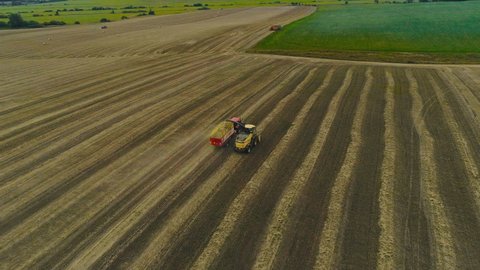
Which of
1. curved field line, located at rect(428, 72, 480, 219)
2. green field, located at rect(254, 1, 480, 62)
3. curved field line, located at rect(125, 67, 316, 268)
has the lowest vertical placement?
curved field line, located at rect(125, 67, 316, 268)

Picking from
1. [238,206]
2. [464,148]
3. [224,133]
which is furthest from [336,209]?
[464,148]

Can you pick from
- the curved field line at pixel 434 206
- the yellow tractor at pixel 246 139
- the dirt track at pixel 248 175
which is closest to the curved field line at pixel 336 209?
the dirt track at pixel 248 175

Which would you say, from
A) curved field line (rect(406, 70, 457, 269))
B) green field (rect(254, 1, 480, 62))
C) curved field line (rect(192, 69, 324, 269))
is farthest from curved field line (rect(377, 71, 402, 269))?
green field (rect(254, 1, 480, 62))

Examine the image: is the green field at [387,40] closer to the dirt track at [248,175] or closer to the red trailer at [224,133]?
the dirt track at [248,175]

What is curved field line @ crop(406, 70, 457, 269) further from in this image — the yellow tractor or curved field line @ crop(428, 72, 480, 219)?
the yellow tractor

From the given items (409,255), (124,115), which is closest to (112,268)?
(409,255)

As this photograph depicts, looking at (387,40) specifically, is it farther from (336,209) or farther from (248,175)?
(336,209)
